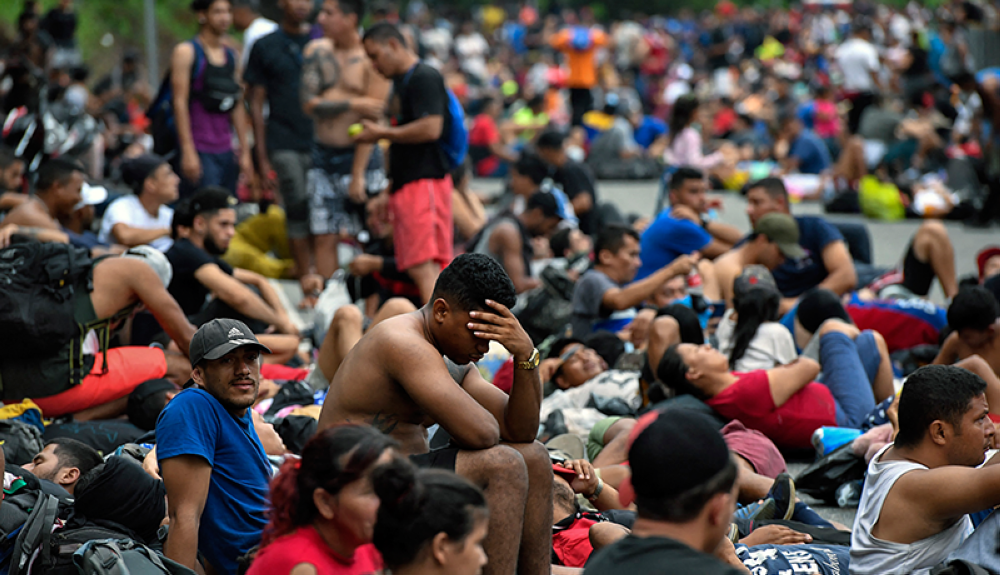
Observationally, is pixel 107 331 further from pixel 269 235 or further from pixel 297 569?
pixel 269 235

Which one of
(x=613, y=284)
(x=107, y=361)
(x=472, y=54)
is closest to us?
(x=107, y=361)

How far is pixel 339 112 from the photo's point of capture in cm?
838

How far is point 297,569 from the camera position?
9.09 ft

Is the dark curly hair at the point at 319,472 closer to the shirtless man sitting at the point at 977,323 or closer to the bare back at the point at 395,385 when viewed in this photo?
the bare back at the point at 395,385

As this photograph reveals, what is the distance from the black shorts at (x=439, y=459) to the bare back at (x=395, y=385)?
0.39 feet

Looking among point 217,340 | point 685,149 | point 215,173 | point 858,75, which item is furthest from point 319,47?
point 858,75

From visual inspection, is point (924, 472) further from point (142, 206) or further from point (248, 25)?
point (248, 25)

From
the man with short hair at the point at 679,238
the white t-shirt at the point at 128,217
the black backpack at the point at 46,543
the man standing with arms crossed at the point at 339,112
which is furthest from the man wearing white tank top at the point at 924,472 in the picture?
the white t-shirt at the point at 128,217

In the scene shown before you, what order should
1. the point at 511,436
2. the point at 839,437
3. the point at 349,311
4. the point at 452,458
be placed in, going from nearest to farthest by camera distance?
the point at 452,458 < the point at 511,436 < the point at 839,437 < the point at 349,311

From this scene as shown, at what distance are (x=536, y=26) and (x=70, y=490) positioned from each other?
29.9m

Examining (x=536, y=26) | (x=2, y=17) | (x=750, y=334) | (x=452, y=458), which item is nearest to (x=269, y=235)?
(x=750, y=334)

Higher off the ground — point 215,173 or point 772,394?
point 772,394

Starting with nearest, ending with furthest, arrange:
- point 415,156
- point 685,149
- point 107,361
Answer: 1. point 107,361
2. point 415,156
3. point 685,149

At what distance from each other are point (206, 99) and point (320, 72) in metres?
1.02
